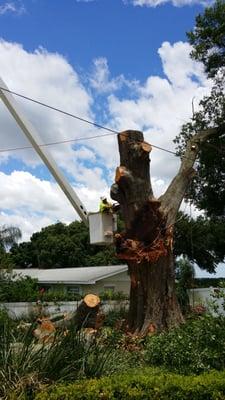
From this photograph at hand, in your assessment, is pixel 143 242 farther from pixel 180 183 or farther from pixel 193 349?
pixel 193 349

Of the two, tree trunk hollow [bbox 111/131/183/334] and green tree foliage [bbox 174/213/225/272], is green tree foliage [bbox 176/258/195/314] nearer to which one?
green tree foliage [bbox 174/213/225/272]

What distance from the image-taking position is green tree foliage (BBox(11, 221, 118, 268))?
150ft

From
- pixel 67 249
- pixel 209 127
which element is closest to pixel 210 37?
pixel 209 127

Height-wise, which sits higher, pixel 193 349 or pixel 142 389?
pixel 193 349

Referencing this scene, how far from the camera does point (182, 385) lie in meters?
5.72

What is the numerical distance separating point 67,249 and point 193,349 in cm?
3956

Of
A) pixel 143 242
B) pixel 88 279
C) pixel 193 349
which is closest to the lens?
pixel 193 349

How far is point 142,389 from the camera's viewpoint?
18.6ft

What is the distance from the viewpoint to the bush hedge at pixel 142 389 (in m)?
5.49

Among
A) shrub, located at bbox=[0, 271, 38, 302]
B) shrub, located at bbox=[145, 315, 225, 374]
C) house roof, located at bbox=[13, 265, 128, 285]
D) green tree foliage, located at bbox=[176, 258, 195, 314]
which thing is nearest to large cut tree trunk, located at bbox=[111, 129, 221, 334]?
shrub, located at bbox=[145, 315, 225, 374]

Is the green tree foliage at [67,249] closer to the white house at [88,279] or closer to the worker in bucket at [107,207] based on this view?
the white house at [88,279]

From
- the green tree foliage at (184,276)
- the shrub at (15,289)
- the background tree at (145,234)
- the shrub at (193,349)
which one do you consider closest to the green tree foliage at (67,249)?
the green tree foliage at (184,276)

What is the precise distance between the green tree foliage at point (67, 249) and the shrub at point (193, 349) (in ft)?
121

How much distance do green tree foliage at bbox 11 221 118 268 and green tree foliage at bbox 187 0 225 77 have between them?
2798 centimetres
